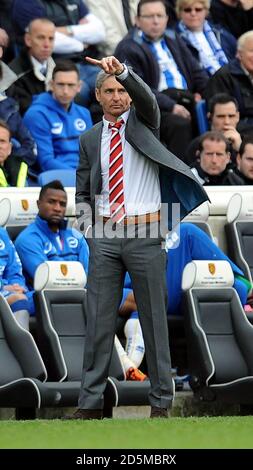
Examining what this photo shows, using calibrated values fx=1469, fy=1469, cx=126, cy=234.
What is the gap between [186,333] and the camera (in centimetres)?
1205

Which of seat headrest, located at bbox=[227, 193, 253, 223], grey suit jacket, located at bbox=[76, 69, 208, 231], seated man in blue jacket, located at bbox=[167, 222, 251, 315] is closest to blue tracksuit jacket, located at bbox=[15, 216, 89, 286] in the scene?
seated man in blue jacket, located at bbox=[167, 222, 251, 315]

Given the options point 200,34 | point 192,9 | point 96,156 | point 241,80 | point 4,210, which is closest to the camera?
point 96,156

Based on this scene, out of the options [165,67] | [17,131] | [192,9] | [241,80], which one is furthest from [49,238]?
[192,9]

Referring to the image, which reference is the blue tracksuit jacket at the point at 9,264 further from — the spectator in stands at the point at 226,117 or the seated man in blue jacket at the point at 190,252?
the spectator in stands at the point at 226,117

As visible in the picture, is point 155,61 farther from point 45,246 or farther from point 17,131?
point 45,246

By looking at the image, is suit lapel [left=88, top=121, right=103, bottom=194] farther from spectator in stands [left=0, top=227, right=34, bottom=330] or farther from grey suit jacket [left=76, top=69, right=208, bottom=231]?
spectator in stands [left=0, top=227, right=34, bottom=330]

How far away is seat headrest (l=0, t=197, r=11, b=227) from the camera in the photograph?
12.6 m

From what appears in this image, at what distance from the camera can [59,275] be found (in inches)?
471

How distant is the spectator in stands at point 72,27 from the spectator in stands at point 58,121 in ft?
3.71

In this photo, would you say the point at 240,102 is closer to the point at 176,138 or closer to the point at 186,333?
the point at 176,138

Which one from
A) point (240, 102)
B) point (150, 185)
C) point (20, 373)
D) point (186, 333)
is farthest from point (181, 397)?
point (240, 102)

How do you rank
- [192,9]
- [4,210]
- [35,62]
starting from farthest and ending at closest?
[192,9]
[35,62]
[4,210]

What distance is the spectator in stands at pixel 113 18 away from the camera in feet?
56.2

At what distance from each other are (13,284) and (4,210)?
760 millimetres
